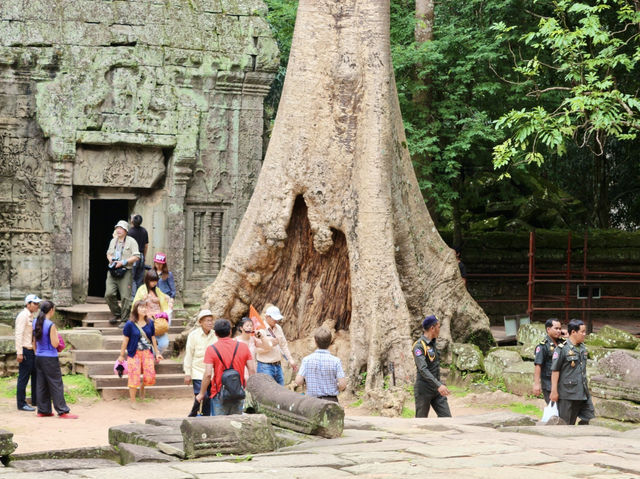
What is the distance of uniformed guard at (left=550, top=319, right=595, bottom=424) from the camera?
9430 millimetres

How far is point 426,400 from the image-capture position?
9703 mm

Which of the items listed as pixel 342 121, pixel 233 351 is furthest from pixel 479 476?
pixel 342 121

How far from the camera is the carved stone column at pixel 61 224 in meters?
15.9

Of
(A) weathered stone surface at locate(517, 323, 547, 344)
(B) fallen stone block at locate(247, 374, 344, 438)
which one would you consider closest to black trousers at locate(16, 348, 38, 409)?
(B) fallen stone block at locate(247, 374, 344, 438)

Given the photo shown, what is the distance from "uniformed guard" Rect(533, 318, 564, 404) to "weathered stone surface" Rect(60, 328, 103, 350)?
6.83m

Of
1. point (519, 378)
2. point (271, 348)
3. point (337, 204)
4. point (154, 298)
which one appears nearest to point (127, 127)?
point (154, 298)

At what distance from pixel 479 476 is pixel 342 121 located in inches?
306

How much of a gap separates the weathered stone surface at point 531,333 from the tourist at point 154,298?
4795mm

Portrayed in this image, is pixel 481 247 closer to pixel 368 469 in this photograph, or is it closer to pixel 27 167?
pixel 27 167

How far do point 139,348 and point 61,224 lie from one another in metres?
4.21

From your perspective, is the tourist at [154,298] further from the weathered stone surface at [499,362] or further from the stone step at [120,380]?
the weathered stone surface at [499,362]

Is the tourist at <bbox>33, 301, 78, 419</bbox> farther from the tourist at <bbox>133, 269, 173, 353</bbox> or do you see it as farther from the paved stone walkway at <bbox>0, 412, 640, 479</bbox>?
the paved stone walkway at <bbox>0, 412, 640, 479</bbox>

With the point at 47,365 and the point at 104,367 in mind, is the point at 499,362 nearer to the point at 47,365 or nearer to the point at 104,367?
the point at 104,367

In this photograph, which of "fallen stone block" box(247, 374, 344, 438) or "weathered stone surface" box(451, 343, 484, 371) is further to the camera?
"weathered stone surface" box(451, 343, 484, 371)
